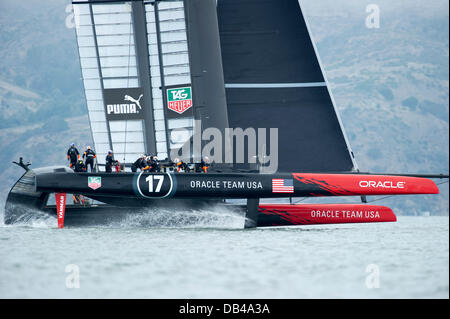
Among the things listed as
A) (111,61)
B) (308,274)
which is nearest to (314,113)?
(111,61)

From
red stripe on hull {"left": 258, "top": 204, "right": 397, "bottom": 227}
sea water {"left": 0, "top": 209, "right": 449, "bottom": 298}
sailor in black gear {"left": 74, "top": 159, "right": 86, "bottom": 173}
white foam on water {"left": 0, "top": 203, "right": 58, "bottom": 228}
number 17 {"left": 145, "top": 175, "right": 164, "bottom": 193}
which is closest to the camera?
sea water {"left": 0, "top": 209, "right": 449, "bottom": 298}

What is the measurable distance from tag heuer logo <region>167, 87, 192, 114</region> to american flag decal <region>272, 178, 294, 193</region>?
277cm

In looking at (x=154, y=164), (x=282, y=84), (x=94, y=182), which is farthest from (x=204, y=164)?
(x=282, y=84)

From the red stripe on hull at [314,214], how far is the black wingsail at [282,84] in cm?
91

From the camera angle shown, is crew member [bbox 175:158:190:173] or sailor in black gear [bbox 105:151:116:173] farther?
sailor in black gear [bbox 105:151:116:173]

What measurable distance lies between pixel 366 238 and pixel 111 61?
6.75m

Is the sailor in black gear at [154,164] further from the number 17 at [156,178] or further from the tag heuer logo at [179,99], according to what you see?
the tag heuer logo at [179,99]

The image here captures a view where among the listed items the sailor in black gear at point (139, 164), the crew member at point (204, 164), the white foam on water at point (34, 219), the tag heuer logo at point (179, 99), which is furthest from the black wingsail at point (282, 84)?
the white foam on water at point (34, 219)

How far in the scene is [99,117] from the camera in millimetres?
16703

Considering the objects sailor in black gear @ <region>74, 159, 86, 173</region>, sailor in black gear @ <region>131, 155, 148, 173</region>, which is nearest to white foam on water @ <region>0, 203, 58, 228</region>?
sailor in black gear @ <region>74, 159, 86, 173</region>

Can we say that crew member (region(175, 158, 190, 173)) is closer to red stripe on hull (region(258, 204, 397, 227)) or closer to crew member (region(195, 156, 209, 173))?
crew member (region(195, 156, 209, 173))

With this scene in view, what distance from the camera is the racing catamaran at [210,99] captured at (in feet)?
52.0

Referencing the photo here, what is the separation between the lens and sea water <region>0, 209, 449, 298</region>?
7637 millimetres

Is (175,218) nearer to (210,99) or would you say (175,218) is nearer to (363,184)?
(210,99)
